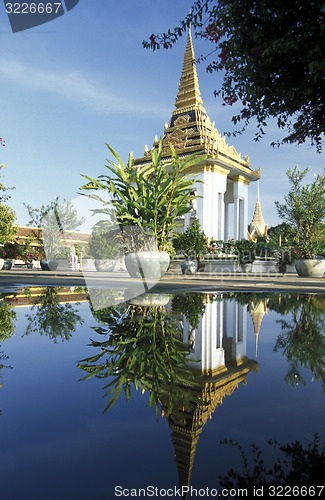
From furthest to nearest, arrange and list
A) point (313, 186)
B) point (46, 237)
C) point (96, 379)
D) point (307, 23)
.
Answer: point (46, 237) < point (313, 186) < point (307, 23) < point (96, 379)

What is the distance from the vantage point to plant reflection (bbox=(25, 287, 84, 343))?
309 cm

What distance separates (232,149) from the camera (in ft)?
96.2

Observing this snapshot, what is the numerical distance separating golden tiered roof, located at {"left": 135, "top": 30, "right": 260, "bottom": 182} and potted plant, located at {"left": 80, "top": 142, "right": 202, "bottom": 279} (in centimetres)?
1518

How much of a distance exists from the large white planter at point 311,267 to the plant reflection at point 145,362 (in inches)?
519

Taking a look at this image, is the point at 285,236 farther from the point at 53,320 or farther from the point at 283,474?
the point at 283,474

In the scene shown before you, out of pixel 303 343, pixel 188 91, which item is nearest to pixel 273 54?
pixel 303 343

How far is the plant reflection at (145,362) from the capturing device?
1551 millimetres

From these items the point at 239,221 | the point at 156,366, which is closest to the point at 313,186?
the point at 239,221

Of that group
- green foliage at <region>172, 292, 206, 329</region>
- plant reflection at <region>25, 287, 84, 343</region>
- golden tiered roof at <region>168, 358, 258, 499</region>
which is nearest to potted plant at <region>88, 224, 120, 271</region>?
green foliage at <region>172, 292, 206, 329</region>

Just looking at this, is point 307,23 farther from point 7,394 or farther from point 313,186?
point 313,186

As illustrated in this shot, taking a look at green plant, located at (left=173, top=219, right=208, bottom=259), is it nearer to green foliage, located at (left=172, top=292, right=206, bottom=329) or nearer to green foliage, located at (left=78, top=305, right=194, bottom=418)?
green foliage, located at (left=172, top=292, right=206, bottom=329)

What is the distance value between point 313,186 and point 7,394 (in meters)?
18.6

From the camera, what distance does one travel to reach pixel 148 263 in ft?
35.2

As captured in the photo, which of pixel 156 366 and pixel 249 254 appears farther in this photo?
pixel 249 254
